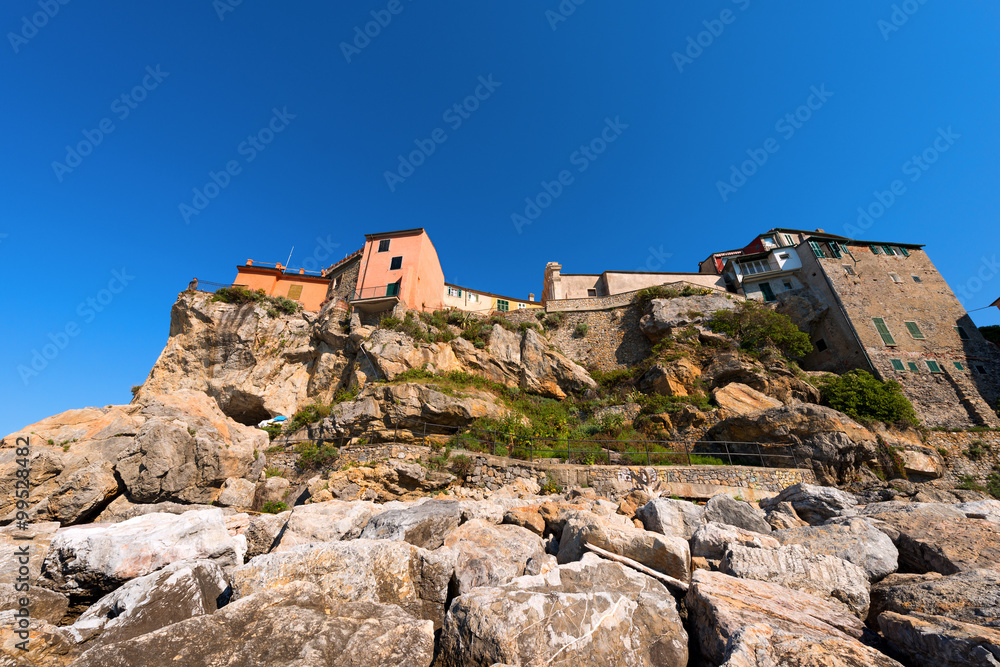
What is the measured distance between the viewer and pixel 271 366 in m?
22.1

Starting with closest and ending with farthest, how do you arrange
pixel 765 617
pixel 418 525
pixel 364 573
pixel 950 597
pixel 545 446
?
1. pixel 765 617
2. pixel 950 597
3. pixel 364 573
4. pixel 418 525
5. pixel 545 446

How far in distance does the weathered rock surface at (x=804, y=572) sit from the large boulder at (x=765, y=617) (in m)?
0.30

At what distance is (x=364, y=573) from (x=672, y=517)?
5.24 meters

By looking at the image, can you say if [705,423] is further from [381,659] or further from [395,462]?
[381,659]

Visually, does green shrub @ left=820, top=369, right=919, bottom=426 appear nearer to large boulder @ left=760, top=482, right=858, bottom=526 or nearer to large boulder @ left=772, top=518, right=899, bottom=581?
large boulder @ left=760, top=482, right=858, bottom=526

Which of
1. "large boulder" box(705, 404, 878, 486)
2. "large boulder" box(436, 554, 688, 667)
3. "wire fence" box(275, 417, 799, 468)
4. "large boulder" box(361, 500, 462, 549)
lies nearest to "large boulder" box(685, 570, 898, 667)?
"large boulder" box(436, 554, 688, 667)

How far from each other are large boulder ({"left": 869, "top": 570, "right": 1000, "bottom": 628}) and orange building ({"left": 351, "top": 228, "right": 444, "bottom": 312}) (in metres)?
22.9

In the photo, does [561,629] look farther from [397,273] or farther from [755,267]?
[755,267]

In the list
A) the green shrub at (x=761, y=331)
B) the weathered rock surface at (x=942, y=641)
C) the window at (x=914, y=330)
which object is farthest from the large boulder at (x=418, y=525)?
the window at (x=914, y=330)

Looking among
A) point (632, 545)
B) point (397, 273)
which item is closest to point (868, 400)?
point (632, 545)

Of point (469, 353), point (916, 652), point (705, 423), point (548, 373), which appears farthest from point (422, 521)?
point (548, 373)

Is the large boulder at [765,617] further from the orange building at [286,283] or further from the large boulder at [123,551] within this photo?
the orange building at [286,283]

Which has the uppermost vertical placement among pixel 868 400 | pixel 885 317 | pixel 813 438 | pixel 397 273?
pixel 397 273

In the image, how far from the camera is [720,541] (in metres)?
4.98
